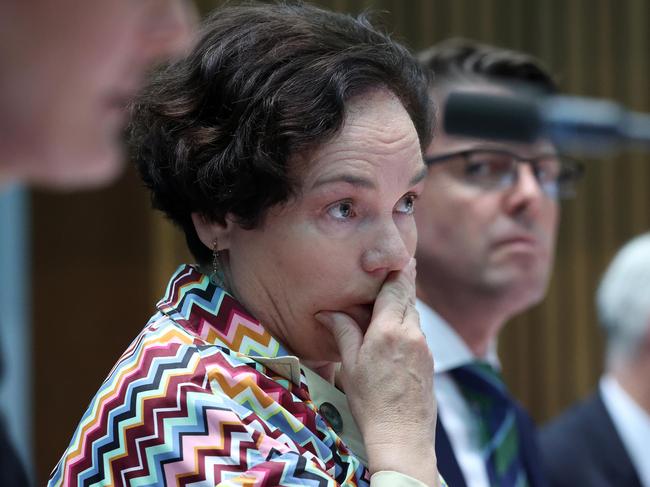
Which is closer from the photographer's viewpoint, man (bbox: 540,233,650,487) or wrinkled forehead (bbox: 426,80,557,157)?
wrinkled forehead (bbox: 426,80,557,157)

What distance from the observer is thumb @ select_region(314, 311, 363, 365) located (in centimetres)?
167

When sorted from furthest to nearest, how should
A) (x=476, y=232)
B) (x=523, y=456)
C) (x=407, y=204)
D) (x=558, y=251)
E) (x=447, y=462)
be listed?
1. (x=558, y=251)
2. (x=476, y=232)
3. (x=523, y=456)
4. (x=447, y=462)
5. (x=407, y=204)

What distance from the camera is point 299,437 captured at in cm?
157

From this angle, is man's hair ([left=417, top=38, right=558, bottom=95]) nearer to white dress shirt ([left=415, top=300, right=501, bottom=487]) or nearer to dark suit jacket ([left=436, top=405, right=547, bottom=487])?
white dress shirt ([left=415, top=300, right=501, bottom=487])

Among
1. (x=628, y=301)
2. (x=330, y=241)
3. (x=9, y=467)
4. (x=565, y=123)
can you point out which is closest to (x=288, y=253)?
(x=330, y=241)

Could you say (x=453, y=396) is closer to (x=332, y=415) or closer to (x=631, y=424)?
(x=631, y=424)

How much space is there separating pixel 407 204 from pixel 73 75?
1005mm

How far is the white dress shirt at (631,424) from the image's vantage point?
312cm

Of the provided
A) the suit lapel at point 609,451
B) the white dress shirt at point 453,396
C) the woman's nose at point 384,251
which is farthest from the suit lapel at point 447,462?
the suit lapel at point 609,451

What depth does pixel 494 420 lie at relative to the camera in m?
2.65

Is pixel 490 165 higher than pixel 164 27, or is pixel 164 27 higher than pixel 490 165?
pixel 490 165

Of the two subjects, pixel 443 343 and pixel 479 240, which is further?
pixel 479 240

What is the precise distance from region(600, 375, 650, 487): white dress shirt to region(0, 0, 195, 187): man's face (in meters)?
2.53

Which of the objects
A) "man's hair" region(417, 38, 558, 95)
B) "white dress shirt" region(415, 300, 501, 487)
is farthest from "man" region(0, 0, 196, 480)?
"man's hair" region(417, 38, 558, 95)
